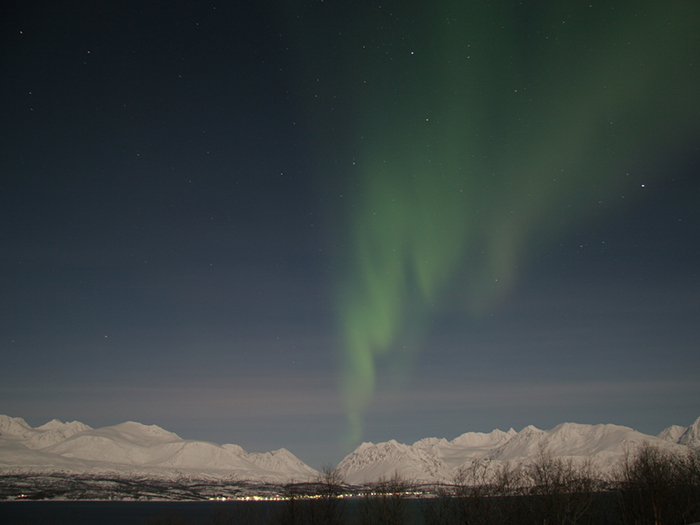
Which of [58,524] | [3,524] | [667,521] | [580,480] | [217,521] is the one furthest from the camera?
[58,524]

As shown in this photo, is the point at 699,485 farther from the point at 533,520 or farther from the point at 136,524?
the point at 136,524

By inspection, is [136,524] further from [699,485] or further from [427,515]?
→ [699,485]

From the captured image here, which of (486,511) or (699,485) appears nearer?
(486,511)

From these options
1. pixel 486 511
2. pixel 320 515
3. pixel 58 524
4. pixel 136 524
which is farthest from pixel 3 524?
pixel 486 511

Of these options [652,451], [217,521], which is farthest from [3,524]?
[652,451]

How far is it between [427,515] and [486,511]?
10.7 meters

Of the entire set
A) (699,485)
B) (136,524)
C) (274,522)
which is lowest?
(136,524)

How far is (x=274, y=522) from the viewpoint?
6500 centimetres

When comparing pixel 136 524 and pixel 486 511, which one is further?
pixel 136 524

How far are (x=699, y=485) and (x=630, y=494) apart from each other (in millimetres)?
16170

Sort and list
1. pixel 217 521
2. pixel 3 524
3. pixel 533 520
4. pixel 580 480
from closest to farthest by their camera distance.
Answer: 1. pixel 533 520
2. pixel 580 480
3. pixel 217 521
4. pixel 3 524

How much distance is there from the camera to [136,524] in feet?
649

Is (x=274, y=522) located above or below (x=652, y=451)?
below

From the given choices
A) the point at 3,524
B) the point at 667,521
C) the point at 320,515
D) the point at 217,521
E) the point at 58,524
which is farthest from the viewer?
the point at 58,524
